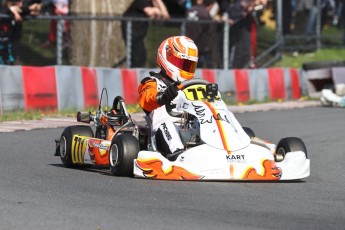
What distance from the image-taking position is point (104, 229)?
221 inches

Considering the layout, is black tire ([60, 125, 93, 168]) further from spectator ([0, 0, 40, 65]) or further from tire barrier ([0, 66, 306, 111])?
spectator ([0, 0, 40, 65])

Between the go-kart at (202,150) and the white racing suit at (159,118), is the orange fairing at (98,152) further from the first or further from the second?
the white racing suit at (159,118)

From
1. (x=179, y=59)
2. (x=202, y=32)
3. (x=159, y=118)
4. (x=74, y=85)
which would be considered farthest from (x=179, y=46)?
(x=202, y=32)

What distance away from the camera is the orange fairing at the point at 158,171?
7774mm

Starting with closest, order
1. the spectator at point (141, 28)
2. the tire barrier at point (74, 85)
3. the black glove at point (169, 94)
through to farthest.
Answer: the black glove at point (169, 94) < the tire barrier at point (74, 85) < the spectator at point (141, 28)

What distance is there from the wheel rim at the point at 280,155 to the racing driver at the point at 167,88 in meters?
0.85

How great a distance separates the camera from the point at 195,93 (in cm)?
827

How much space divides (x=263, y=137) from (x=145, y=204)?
566 centimetres

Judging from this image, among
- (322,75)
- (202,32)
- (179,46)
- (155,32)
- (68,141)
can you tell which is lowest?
(322,75)

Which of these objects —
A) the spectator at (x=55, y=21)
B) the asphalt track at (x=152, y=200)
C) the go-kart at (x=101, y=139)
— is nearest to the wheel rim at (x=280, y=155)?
the asphalt track at (x=152, y=200)

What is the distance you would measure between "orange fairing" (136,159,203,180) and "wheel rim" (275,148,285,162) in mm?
968

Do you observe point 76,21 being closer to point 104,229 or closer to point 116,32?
point 116,32

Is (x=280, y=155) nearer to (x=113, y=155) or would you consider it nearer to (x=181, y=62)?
(x=181, y=62)

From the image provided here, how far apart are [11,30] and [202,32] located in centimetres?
430
